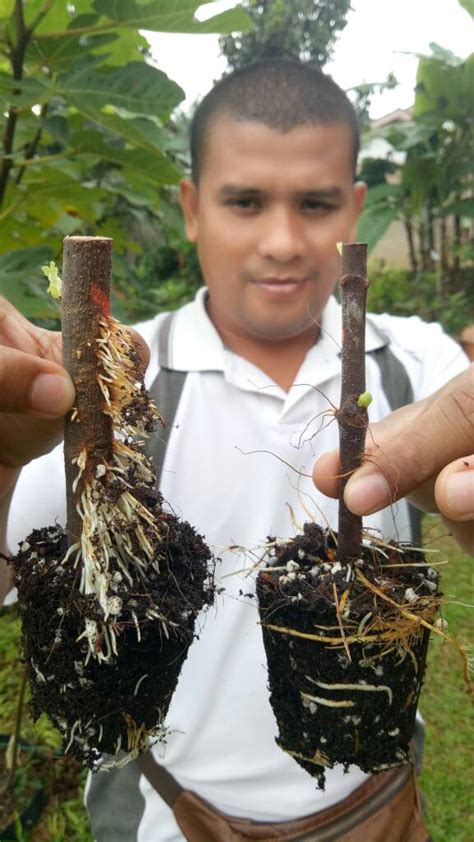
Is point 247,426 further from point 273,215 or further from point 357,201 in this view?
point 357,201

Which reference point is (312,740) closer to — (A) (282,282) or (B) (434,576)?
(B) (434,576)

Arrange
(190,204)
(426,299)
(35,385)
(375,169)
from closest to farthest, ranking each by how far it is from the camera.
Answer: (35,385) < (190,204) < (375,169) < (426,299)

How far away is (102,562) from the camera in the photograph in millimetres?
746

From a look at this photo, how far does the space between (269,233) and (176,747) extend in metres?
1.09

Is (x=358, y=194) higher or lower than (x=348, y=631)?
higher

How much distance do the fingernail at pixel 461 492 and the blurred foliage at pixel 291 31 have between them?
23.1ft

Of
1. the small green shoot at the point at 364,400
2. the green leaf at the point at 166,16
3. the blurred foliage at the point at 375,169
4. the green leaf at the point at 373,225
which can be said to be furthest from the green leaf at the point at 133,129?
the blurred foliage at the point at 375,169

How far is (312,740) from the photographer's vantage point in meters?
0.86

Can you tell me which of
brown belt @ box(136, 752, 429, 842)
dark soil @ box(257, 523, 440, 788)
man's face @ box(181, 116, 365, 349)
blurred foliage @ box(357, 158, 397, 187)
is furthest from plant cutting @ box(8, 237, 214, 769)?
blurred foliage @ box(357, 158, 397, 187)

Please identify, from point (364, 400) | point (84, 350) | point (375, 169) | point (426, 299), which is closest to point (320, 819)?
point (364, 400)

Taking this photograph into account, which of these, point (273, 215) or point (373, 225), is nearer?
point (273, 215)

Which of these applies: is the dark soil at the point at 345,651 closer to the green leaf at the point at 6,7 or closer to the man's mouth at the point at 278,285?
the man's mouth at the point at 278,285

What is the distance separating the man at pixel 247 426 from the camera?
1.34m

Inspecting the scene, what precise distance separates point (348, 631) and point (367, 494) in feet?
0.59
